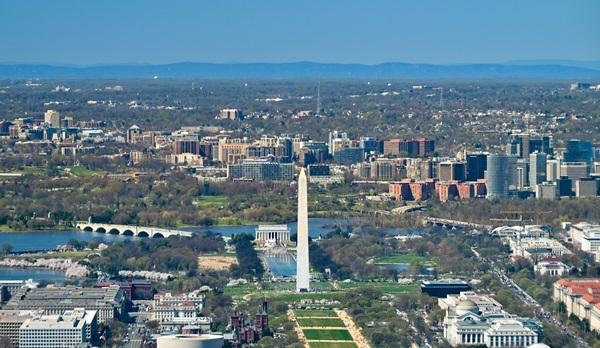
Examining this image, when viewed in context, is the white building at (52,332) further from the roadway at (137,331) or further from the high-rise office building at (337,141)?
the high-rise office building at (337,141)

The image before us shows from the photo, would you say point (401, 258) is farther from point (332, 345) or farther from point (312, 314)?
point (332, 345)

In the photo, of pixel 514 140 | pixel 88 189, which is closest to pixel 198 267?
pixel 88 189

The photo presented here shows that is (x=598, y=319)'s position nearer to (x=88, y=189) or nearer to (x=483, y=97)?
(x=88, y=189)

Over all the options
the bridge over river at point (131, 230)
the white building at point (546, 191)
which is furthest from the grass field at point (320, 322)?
the white building at point (546, 191)

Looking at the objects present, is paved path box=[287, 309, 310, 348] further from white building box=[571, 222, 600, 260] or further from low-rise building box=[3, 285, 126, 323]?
white building box=[571, 222, 600, 260]

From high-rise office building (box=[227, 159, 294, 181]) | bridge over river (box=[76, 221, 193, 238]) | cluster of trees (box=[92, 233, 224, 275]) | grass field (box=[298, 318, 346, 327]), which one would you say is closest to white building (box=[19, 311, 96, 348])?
grass field (box=[298, 318, 346, 327])

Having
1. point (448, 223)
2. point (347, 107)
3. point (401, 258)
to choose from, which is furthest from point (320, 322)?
point (347, 107)

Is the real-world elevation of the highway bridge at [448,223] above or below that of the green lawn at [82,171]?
above
